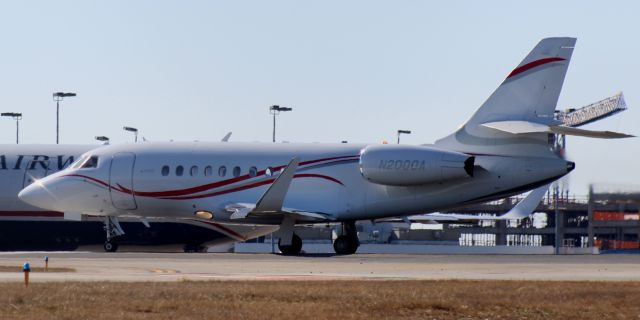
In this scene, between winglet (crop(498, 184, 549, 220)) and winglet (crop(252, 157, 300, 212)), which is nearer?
winglet (crop(252, 157, 300, 212))

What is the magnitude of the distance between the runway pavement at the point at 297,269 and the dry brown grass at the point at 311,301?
3.96 metres

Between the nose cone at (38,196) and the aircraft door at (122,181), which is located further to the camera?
the nose cone at (38,196)

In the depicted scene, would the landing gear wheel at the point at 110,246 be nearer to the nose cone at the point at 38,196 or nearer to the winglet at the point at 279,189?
the nose cone at the point at 38,196

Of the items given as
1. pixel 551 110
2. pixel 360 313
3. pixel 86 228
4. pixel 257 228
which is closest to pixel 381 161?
pixel 551 110

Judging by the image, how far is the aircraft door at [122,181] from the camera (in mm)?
45281

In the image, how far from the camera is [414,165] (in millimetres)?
42094

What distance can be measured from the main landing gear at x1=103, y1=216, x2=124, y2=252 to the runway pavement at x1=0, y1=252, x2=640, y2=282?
3.44 metres

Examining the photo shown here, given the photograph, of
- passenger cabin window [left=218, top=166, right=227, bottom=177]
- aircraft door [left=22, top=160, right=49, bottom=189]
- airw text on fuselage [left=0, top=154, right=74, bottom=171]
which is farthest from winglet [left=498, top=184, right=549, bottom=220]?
aircraft door [left=22, top=160, right=49, bottom=189]

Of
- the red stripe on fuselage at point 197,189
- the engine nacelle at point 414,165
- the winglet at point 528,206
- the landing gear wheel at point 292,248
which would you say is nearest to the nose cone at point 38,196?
the red stripe on fuselage at point 197,189

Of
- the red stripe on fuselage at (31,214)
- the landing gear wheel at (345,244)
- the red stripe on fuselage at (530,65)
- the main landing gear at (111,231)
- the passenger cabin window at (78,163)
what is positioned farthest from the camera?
the red stripe on fuselage at (31,214)

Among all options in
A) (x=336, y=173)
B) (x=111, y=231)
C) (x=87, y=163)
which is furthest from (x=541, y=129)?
(x=111, y=231)

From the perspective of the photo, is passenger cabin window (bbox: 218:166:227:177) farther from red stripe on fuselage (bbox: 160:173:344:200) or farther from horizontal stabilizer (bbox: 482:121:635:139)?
horizontal stabilizer (bbox: 482:121:635:139)

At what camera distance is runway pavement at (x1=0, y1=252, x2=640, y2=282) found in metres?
30.7

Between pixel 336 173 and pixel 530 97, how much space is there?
739 cm
